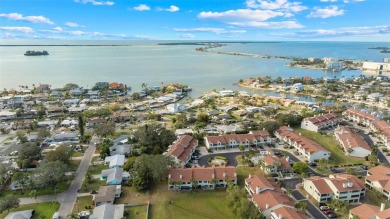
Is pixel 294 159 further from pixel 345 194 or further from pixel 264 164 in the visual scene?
pixel 345 194

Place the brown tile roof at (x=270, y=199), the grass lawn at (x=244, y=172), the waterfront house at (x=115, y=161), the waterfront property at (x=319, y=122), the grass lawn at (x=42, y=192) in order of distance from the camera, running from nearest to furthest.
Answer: the brown tile roof at (x=270, y=199), the grass lawn at (x=42, y=192), the grass lawn at (x=244, y=172), the waterfront house at (x=115, y=161), the waterfront property at (x=319, y=122)

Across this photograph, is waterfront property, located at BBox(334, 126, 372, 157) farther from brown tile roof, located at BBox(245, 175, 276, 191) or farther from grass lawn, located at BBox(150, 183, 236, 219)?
grass lawn, located at BBox(150, 183, 236, 219)

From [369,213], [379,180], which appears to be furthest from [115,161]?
[379,180]

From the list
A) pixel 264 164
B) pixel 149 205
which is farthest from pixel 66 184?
pixel 264 164

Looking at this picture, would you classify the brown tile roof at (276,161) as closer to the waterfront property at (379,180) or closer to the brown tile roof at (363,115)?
the waterfront property at (379,180)

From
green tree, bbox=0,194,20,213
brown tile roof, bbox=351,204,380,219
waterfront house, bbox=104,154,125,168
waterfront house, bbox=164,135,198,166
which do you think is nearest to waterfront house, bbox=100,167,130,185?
waterfront house, bbox=104,154,125,168

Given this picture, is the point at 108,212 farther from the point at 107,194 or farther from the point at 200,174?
the point at 200,174

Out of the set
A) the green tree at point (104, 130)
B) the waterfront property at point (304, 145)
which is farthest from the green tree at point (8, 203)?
the waterfront property at point (304, 145)
